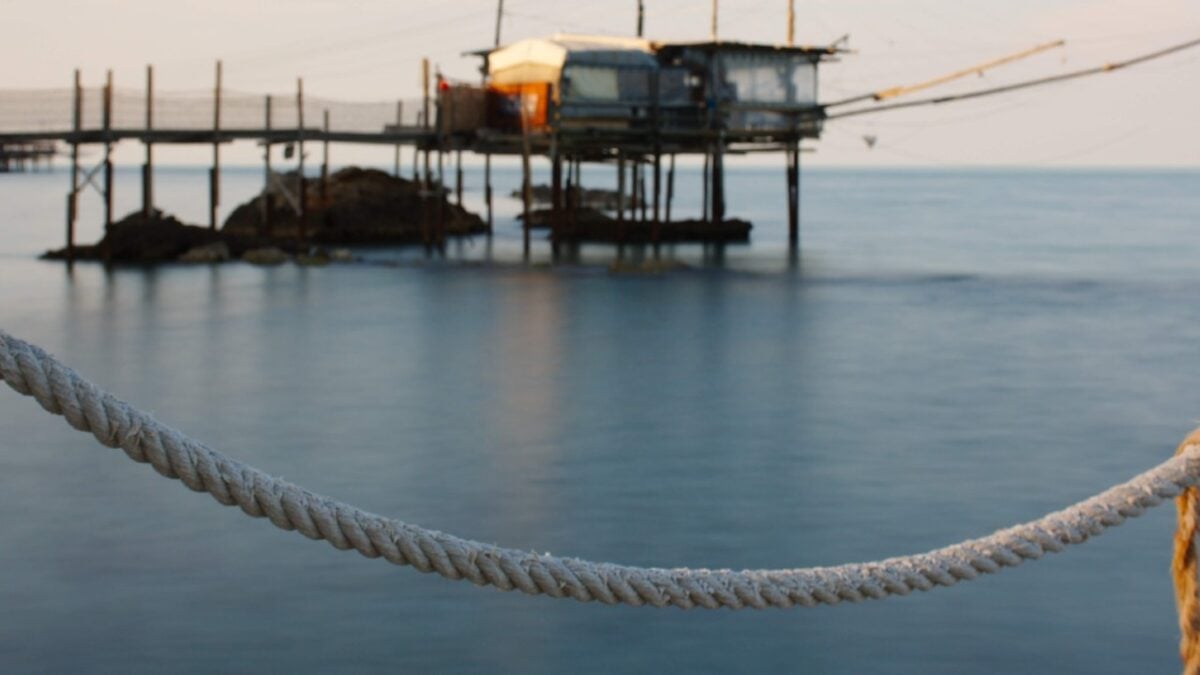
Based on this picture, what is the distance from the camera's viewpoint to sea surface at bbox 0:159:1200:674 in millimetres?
11430

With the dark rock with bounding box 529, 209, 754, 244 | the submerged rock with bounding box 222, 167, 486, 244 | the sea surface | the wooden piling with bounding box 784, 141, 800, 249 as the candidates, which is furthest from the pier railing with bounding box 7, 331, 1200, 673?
the dark rock with bounding box 529, 209, 754, 244

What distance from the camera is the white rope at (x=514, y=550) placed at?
355cm

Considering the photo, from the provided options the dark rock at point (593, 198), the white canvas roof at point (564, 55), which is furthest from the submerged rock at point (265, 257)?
the dark rock at point (593, 198)

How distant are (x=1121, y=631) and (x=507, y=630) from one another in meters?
4.34

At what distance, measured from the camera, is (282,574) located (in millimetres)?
12867

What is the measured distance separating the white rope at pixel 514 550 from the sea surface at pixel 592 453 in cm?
638

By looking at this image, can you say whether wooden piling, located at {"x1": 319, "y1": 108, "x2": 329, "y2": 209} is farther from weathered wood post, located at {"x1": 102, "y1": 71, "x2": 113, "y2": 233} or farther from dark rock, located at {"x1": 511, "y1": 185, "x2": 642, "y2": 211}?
dark rock, located at {"x1": 511, "y1": 185, "x2": 642, "y2": 211}

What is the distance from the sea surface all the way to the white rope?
638cm

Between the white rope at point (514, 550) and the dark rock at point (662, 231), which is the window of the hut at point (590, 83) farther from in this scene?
the white rope at point (514, 550)

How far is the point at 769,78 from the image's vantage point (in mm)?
47406

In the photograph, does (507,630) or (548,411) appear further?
(548,411)

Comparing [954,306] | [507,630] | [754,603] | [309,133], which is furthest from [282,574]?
[309,133]

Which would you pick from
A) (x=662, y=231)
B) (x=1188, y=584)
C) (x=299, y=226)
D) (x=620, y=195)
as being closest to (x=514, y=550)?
(x=1188, y=584)

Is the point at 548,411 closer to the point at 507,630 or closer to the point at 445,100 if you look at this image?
the point at 507,630
